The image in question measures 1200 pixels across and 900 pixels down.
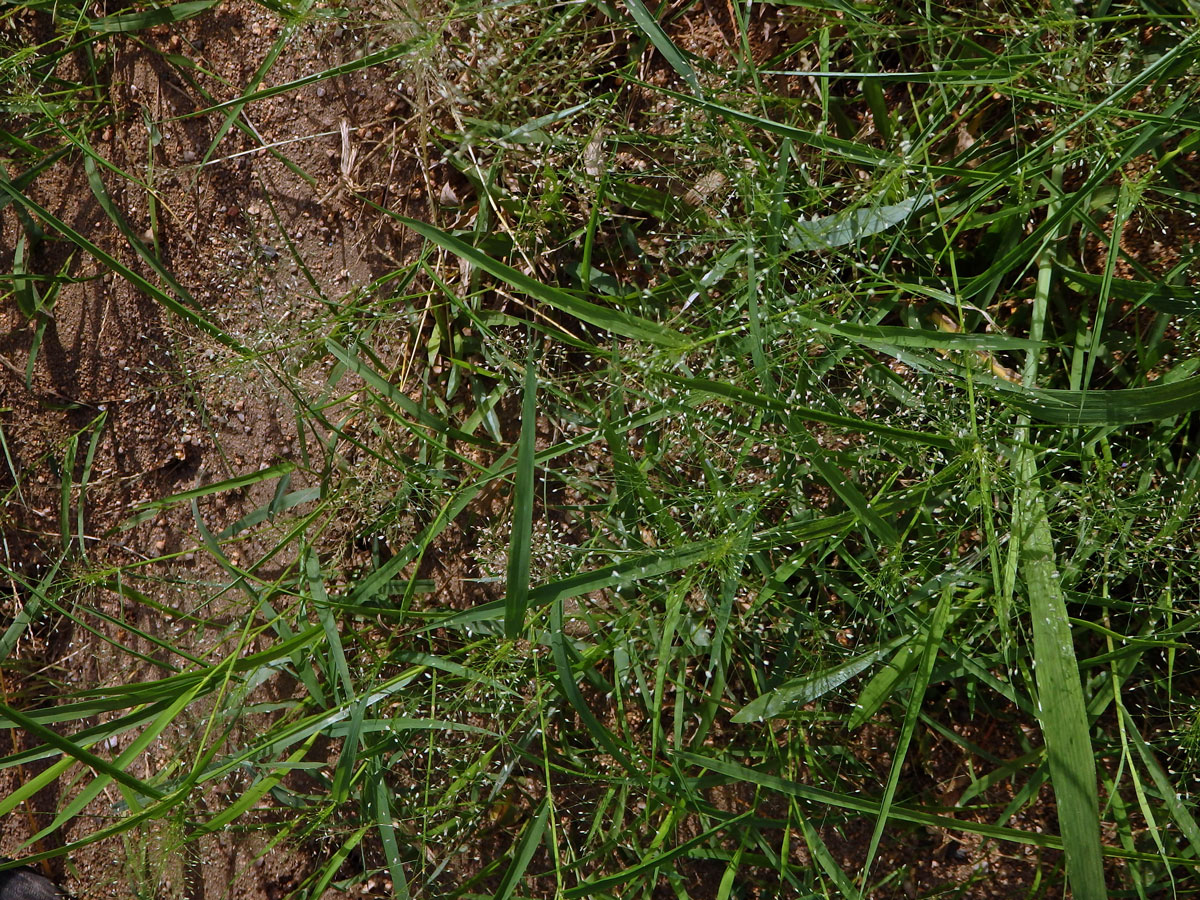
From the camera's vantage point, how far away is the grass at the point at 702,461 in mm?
1211

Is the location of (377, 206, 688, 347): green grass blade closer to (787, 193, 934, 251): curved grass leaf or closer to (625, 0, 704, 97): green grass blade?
(787, 193, 934, 251): curved grass leaf

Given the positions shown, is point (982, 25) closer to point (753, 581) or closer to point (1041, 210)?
point (1041, 210)

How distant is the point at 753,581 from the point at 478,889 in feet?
2.53

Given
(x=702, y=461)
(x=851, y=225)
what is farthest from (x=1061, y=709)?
(x=851, y=225)

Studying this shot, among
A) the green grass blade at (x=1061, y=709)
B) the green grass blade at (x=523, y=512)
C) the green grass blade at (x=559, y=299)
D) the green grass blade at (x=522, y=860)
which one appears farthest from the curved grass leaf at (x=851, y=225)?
the green grass blade at (x=522, y=860)

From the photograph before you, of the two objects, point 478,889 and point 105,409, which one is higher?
point 105,409

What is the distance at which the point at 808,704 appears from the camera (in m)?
1.40

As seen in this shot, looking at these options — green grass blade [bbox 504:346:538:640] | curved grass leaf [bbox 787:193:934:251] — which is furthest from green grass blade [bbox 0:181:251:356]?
curved grass leaf [bbox 787:193:934:251]

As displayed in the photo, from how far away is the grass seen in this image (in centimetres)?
121

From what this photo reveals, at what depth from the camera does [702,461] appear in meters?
1.27

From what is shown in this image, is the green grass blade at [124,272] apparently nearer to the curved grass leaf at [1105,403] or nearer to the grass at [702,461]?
the grass at [702,461]

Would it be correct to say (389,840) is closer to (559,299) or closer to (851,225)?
(559,299)

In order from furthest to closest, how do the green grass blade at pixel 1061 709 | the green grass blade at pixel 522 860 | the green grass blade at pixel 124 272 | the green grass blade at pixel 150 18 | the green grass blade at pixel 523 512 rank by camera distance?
the green grass blade at pixel 150 18 → the green grass blade at pixel 124 272 → the green grass blade at pixel 522 860 → the green grass blade at pixel 1061 709 → the green grass blade at pixel 523 512

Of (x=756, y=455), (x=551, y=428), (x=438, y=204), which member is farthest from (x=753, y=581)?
(x=438, y=204)
